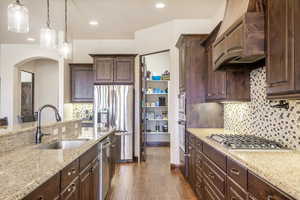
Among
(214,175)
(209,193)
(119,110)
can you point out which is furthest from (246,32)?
(119,110)

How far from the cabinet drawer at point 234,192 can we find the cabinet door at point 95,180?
1411 mm

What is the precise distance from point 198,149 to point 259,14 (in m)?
1.94

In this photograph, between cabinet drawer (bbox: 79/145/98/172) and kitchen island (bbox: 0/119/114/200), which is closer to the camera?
kitchen island (bbox: 0/119/114/200)

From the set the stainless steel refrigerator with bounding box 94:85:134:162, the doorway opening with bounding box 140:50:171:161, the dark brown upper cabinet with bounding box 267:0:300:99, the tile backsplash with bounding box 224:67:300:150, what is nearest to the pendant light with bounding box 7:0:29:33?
the dark brown upper cabinet with bounding box 267:0:300:99

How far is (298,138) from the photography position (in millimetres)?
2182

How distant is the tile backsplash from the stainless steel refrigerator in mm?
2374

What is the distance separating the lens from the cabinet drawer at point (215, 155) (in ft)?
7.60

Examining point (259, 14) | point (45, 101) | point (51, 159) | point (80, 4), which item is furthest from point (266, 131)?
point (45, 101)

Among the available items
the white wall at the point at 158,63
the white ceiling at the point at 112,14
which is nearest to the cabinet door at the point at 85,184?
the white ceiling at the point at 112,14

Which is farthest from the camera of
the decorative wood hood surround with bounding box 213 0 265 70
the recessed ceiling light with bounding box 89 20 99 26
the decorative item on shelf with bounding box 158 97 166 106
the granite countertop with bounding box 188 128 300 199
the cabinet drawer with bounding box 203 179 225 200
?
the decorative item on shelf with bounding box 158 97 166 106

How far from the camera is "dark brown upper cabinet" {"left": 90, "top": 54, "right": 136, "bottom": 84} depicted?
5969 millimetres

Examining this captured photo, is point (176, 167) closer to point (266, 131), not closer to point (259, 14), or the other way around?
point (266, 131)

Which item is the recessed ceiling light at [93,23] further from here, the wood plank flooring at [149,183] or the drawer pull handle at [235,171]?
the drawer pull handle at [235,171]

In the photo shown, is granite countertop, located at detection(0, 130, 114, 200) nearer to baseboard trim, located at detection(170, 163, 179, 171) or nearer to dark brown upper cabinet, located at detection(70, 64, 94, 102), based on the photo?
baseboard trim, located at detection(170, 163, 179, 171)
